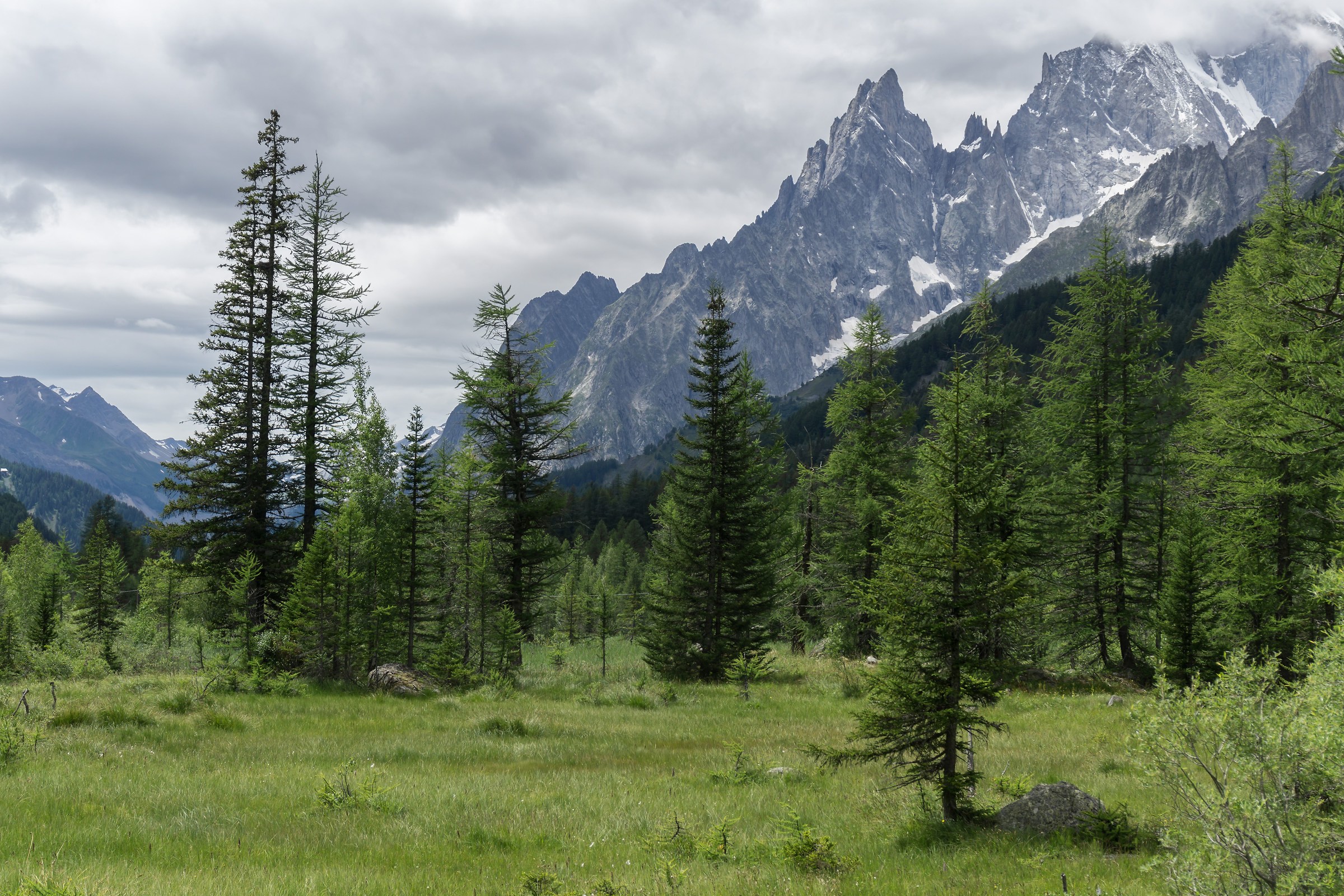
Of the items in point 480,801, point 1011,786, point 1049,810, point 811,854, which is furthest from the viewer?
point 1011,786

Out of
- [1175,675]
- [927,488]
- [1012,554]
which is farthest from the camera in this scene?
[1175,675]

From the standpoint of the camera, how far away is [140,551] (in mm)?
104750

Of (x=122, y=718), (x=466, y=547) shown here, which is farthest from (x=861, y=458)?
(x=122, y=718)

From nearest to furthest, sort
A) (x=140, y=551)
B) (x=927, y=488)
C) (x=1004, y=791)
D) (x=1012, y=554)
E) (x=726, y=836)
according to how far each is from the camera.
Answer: (x=726, y=836)
(x=1012, y=554)
(x=927, y=488)
(x=1004, y=791)
(x=140, y=551)

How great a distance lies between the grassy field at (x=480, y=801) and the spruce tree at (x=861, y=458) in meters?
10.9

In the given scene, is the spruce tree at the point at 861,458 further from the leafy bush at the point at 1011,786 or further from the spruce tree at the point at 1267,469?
the leafy bush at the point at 1011,786

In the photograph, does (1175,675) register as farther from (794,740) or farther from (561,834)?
(561,834)

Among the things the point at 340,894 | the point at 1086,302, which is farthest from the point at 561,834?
the point at 1086,302

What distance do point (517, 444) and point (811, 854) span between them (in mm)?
22836

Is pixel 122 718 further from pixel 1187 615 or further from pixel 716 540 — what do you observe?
pixel 1187 615

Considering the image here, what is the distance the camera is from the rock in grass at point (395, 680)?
1961 centimetres

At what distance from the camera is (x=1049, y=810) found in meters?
8.52

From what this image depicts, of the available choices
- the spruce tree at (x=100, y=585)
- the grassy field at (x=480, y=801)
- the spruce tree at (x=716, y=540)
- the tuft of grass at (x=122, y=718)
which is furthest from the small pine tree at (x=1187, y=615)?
the spruce tree at (x=100, y=585)

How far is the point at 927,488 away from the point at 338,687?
1836cm
